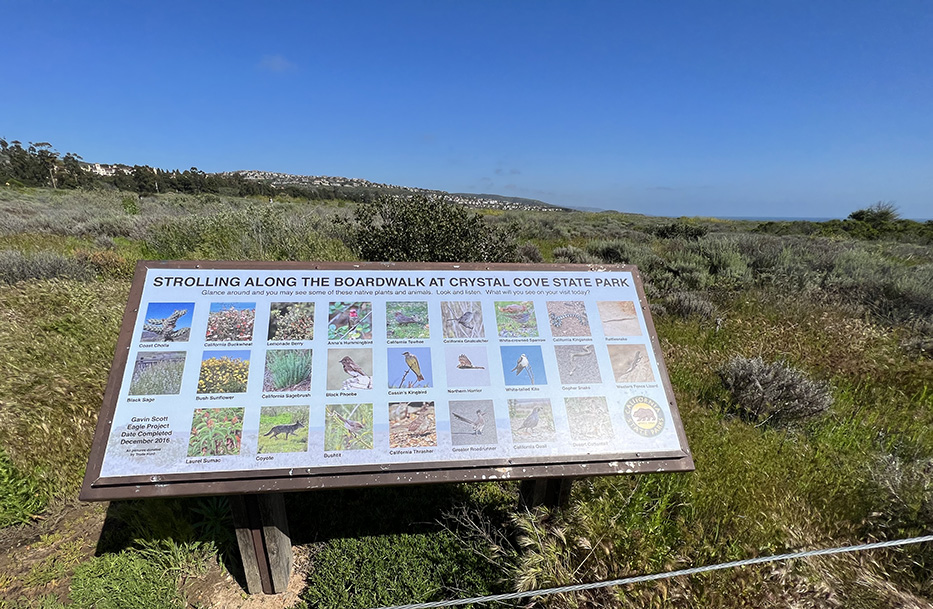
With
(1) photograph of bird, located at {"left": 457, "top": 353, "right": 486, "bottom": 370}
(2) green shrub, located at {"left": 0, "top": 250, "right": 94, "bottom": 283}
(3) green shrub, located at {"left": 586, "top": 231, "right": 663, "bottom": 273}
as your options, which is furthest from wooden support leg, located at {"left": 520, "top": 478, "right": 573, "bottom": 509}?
(2) green shrub, located at {"left": 0, "top": 250, "right": 94, "bottom": 283}

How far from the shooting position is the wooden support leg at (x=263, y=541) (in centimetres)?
226

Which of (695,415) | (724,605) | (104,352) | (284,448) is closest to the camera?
(284,448)

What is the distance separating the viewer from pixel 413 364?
2193mm

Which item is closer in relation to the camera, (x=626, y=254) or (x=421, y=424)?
(x=421, y=424)

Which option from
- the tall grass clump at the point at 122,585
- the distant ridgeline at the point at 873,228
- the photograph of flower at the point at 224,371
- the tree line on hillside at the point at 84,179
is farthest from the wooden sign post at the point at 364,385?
the tree line on hillside at the point at 84,179

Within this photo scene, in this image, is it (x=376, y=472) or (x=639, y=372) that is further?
(x=639, y=372)

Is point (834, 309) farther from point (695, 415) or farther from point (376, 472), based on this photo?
point (376, 472)

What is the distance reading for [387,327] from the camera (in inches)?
89.9

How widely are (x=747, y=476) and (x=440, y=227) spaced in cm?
520

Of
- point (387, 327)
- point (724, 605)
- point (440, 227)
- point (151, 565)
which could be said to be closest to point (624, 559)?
point (724, 605)

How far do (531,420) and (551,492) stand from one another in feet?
2.56

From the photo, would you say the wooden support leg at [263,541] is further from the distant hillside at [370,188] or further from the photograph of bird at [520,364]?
the distant hillside at [370,188]

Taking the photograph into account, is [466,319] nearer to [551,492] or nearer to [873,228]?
[551,492]

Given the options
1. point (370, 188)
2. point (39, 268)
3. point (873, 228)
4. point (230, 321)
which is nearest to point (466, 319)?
point (230, 321)
